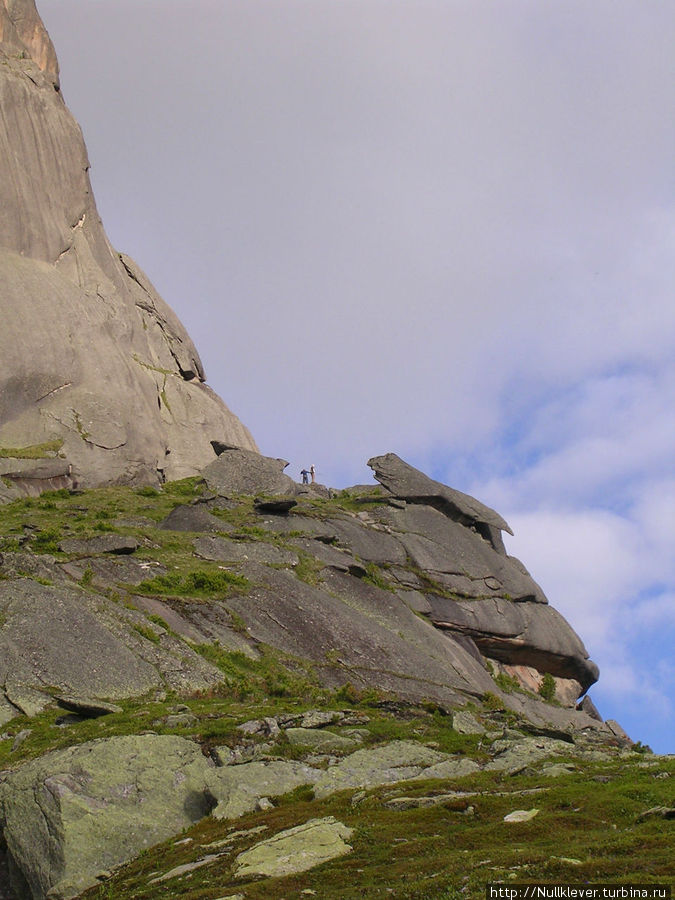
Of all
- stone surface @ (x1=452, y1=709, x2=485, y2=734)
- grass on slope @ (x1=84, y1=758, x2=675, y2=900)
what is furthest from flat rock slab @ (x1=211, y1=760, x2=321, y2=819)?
stone surface @ (x1=452, y1=709, x2=485, y2=734)

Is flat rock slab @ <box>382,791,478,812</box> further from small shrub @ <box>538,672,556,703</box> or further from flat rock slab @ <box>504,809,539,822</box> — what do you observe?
small shrub @ <box>538,672,556,703</box>

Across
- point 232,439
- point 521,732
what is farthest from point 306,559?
point 232,439

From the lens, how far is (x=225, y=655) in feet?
124

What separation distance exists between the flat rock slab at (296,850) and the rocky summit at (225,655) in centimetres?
7

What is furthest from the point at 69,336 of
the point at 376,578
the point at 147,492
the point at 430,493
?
the point at 376,578

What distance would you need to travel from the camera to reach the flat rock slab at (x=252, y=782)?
2177 centimetres

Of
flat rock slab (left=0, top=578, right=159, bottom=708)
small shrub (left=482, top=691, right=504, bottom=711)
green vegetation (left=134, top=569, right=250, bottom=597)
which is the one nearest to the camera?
flat rock slab (left=0, top=578, right=159, bottom=708)

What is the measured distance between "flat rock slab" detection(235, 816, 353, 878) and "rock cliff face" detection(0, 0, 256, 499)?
1729 inches

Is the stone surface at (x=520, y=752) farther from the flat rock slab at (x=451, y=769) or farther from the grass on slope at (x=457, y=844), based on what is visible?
the grass on slope at (x=457, y=844)

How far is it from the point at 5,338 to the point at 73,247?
16.7 metres

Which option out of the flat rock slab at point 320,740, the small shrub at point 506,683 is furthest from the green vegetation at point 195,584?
the flat rock slab at point 320,740

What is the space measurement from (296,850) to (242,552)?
30813mm

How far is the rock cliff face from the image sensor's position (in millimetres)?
68312

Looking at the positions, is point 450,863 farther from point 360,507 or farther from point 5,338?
point 5,338
